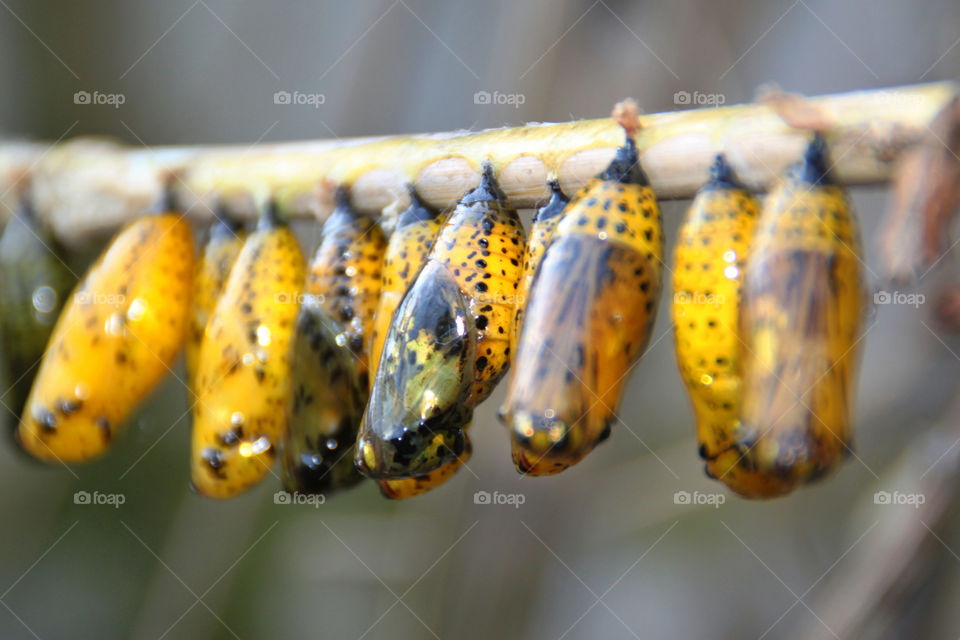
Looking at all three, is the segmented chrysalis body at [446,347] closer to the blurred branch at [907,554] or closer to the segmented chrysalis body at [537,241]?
the segmented chrysalis body at [537,241]

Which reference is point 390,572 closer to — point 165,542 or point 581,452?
point 165,542

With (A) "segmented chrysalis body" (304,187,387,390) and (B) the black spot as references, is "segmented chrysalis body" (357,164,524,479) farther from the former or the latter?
(B) the black spot

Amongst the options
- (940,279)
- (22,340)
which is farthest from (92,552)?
(940,279)

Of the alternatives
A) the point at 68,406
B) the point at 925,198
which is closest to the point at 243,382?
the point at 68,406

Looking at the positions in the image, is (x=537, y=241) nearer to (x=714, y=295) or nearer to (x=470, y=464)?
(x=714, y=295)

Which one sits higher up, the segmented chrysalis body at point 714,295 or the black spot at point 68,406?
the segmented chrysalis body at point 714,295

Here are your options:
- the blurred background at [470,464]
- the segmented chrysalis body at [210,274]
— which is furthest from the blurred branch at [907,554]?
the segmented chrysalis body at [210,274]
